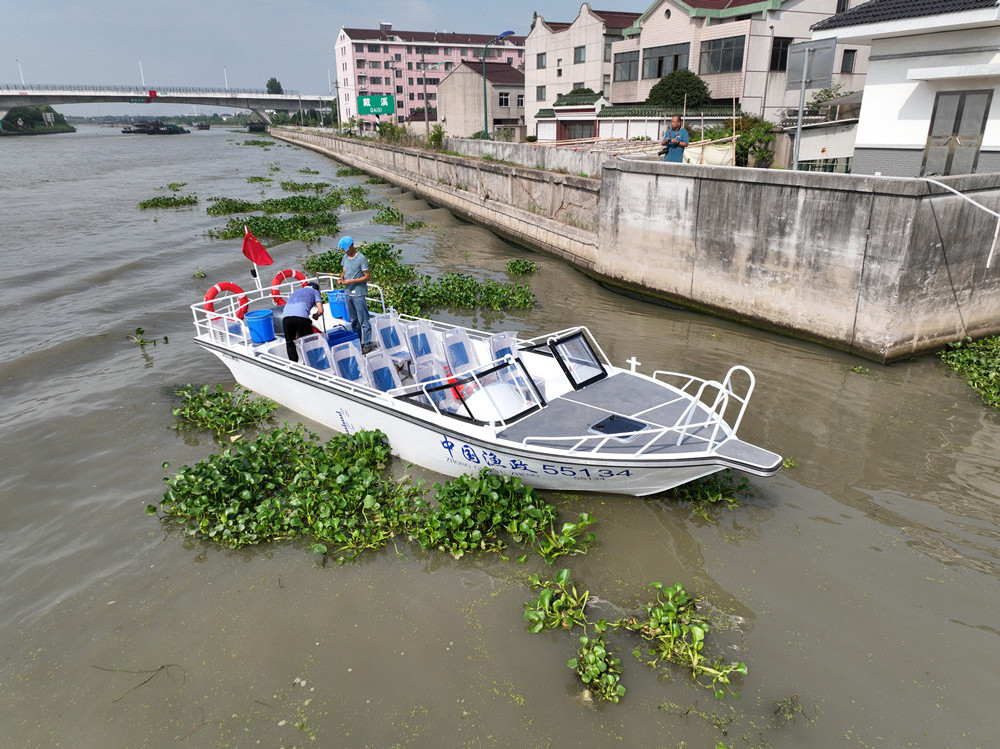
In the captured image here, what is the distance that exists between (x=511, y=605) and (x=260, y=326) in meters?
7.44

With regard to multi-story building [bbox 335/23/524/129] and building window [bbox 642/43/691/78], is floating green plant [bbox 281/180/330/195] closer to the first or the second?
building window [bbox 642/43/691/78]

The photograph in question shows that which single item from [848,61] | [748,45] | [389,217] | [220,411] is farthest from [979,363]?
[848,61]

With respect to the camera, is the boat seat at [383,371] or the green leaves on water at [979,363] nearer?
the boat seat at [383,371]

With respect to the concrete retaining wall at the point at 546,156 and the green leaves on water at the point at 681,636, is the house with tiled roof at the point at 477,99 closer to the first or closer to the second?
the concrete retaining wall at the point at 546,156

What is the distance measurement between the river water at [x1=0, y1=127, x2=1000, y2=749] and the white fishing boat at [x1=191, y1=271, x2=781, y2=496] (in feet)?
3.57

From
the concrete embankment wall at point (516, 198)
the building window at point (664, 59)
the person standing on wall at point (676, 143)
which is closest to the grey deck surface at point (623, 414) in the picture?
the person standing on wall at point (676, 143)

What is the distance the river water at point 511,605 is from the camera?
5504 millimetres

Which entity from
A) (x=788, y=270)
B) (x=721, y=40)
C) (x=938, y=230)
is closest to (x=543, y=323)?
(x=788, y=270)

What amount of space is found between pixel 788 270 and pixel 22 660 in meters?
15.2

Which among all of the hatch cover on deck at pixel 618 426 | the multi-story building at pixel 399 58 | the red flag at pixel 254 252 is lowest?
the hatch cover on deck at pixel 618 426

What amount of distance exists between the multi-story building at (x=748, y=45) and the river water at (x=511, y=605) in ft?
95.8

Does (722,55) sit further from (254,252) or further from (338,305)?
(254,252)

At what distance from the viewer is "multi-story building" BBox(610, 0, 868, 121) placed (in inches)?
1359

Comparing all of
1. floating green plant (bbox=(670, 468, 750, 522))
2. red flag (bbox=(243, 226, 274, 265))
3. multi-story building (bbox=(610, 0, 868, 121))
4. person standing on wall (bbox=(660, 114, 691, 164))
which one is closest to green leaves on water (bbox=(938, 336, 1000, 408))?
floating green plant (bbox=(670, 468, 750, 522))
